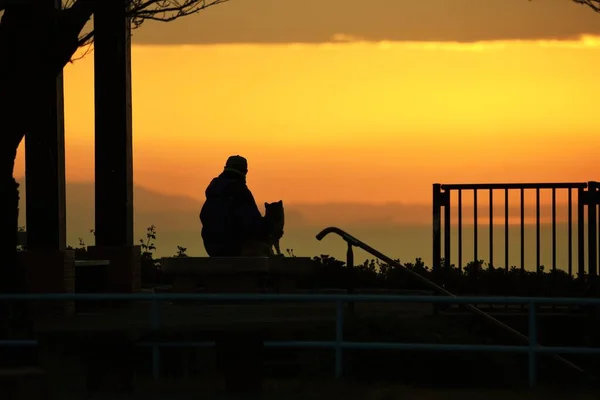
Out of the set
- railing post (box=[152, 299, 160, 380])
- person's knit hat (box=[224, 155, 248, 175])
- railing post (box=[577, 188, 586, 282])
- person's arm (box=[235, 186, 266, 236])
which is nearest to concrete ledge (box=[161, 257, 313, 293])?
person's arm (box=[235, 186, 266, 236])

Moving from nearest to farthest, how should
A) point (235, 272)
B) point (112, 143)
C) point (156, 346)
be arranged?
point (156, 346) → point (235, 272) → point (112, 143)

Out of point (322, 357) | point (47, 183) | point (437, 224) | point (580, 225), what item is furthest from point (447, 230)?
point (47, 183)

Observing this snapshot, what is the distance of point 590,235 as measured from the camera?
784 inches

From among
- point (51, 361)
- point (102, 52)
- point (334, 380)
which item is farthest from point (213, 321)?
point (102, 52)

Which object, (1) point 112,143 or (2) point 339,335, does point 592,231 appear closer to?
(2) point 339,335

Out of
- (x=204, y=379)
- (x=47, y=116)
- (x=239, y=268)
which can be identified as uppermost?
(x=47, y=116)

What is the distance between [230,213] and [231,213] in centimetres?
1

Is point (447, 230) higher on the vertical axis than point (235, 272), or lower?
higher

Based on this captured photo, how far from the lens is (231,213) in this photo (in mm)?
20438

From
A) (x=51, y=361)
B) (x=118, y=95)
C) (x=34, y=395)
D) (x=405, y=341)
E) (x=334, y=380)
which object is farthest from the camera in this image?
(x=118, y=95)

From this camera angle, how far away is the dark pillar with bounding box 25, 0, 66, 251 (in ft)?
69.7

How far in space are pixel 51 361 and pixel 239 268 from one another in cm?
732

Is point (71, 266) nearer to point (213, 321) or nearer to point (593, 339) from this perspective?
point (213, 321)

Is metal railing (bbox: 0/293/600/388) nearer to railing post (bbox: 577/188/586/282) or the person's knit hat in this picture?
railing post (bbox: 577/188/586/282)
